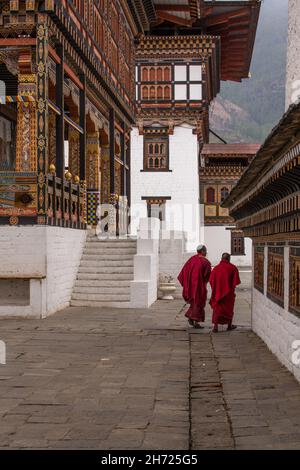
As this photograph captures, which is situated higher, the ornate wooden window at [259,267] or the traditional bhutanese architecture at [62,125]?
the traditional bhutanese architecture at [62,125]

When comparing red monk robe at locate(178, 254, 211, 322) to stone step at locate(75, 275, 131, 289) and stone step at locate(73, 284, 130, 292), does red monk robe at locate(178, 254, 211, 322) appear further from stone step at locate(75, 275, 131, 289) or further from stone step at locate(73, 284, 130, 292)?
stone step at locate(75, 275, 131, 289)

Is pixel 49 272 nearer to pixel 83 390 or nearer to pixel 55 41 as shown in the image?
pixel 55 41

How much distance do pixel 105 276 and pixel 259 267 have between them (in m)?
5.43

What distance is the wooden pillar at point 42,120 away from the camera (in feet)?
41.5

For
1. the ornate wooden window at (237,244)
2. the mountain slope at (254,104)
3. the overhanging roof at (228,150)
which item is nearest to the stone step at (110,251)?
the overhanging roof at (228,150)

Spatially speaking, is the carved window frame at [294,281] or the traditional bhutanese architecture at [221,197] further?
the traditional bhutanese architecture at [221,197]

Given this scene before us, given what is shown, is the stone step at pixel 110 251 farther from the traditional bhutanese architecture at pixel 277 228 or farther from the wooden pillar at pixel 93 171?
the traditional bhutanese architecture at pixel 277 228

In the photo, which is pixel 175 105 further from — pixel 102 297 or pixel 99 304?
pixel 99 304

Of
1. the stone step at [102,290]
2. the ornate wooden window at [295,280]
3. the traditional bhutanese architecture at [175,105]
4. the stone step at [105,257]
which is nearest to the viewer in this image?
the ornate wooden window at [295,280]

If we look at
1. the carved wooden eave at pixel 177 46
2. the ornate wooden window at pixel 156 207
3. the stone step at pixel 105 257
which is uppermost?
the carved wooden eave at pixel 177 46

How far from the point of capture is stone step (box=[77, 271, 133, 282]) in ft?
50.2

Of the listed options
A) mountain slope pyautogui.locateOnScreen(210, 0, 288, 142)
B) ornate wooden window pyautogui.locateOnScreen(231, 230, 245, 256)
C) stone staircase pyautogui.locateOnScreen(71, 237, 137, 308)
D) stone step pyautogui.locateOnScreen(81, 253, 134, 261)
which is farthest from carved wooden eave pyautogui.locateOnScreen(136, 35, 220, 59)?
mountain slope pyautogui.locateOnScreen(210, 0, 288, 142)

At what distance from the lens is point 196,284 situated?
11.5 meters

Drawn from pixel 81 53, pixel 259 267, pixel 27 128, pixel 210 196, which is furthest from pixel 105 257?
Result: pixel 210 196
